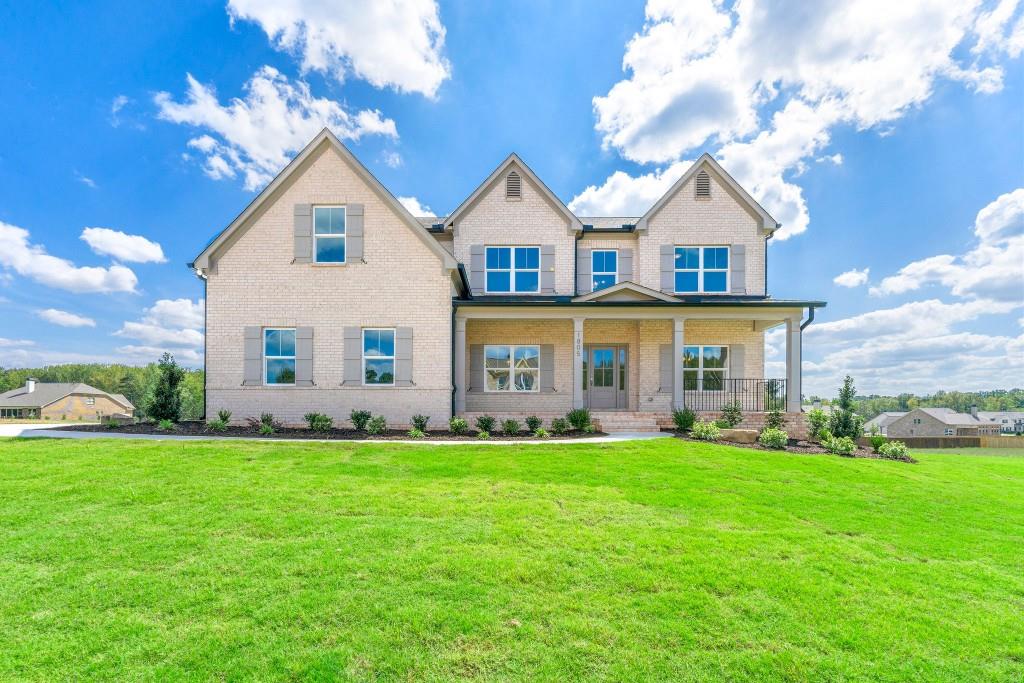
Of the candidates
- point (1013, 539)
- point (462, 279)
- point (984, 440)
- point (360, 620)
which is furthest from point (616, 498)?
point (984, 440)

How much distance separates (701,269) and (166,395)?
17.8m

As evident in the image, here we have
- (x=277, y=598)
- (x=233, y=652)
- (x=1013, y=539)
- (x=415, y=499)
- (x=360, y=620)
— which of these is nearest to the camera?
(x=233, y=652)

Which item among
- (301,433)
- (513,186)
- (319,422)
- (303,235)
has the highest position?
(513,186)

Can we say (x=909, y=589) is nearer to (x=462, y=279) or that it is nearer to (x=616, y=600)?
(x=616, y=600)

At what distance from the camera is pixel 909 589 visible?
12.2 feet

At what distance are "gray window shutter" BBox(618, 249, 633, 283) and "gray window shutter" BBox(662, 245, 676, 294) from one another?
3.76 ft

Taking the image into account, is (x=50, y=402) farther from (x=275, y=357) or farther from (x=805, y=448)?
(x=805, y=448)

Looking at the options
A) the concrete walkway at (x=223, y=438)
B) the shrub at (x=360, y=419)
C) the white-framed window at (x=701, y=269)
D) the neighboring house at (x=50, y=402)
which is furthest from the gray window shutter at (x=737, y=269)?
the neighboring house at (x=50, y=402)

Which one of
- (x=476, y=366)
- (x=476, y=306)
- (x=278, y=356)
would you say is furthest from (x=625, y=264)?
(x=278, y=356)

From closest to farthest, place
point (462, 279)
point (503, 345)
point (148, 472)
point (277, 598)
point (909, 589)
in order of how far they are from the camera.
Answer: point (277, 598), point (909, 589), point (148, 472), point (462, 279), point (503, 345)

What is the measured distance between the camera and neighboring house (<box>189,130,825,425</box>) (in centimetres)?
1301

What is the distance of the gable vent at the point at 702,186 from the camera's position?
1611 cm

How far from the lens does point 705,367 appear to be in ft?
52.0

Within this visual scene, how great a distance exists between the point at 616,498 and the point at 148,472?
7081 millimetres
